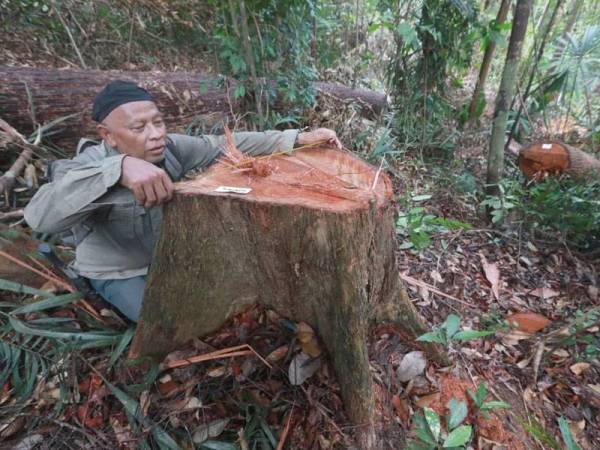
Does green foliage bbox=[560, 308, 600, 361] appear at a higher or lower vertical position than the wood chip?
higher

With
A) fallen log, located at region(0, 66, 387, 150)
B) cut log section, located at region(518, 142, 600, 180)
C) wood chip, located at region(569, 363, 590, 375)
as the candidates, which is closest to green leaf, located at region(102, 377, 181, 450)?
wood chip, located at region(569, 363, 590, 375)

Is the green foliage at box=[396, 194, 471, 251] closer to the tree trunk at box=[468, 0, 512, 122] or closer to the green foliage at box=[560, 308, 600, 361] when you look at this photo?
the green foliage at box=[560, 308, 600, 361]

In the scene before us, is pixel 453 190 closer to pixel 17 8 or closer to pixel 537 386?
pixel 537 386

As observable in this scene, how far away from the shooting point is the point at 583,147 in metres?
5.04

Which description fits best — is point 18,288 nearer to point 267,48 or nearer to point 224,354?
point 224,354

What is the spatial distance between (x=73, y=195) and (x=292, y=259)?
871 mm

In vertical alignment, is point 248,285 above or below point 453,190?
above

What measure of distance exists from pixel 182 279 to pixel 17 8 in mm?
5316

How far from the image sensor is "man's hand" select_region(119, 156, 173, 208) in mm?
1202

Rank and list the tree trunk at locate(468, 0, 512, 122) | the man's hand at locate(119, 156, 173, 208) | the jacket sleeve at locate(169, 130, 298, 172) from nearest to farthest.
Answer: the man's hand at locate(119, 156, 173, 208)
the jacket sleeve at locate(169, 130, 298, 172)
the tree trunk at locate(468, 0, 512, 122)

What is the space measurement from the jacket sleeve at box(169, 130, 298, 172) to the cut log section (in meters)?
3.09

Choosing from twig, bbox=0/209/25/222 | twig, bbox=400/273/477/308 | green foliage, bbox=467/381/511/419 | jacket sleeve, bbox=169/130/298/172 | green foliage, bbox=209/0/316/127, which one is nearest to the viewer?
green foliage, bbox=467/381/511/419

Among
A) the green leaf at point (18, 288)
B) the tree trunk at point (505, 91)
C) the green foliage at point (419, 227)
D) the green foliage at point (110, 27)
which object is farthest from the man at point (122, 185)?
the green foliage at point (110, 27)

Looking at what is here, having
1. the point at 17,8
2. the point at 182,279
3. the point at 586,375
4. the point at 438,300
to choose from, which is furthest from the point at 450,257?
the point at 17,8
